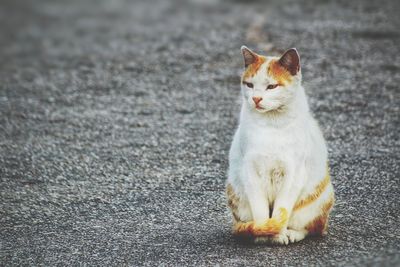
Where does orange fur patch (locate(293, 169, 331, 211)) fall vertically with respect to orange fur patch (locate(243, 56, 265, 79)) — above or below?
below

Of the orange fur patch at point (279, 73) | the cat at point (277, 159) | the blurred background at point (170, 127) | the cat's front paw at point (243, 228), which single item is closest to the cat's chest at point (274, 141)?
the cat at point (277, 159)

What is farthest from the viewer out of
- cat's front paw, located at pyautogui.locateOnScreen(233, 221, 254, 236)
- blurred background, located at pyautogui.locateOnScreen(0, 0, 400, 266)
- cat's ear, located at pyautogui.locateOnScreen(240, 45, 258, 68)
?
blurred background, located at pyautogui.locateOnScreen(0, 0, 400, 266)

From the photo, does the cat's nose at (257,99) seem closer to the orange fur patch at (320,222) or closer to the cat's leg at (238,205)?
the cat's leg at (238,205)

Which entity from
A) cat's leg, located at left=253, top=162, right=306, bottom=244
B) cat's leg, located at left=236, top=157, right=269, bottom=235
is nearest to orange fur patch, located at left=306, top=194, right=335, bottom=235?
cat's leg, located at left=253, top=162, right=306, bottom=244

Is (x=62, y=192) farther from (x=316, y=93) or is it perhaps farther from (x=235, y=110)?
(x=316, y=93)

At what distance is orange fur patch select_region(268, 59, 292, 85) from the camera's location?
458 centimetres

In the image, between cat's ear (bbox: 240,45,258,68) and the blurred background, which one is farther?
the blurred background

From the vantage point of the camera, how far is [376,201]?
576 cm

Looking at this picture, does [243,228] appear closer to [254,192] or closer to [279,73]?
[254,192]

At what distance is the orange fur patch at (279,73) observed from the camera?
15.0 feet

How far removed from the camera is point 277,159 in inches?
179

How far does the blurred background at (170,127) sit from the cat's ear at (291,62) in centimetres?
121

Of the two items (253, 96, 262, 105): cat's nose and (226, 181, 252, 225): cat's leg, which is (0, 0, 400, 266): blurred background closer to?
(226, 181, 252, 225): cat's leg

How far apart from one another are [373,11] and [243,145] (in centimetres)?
902
